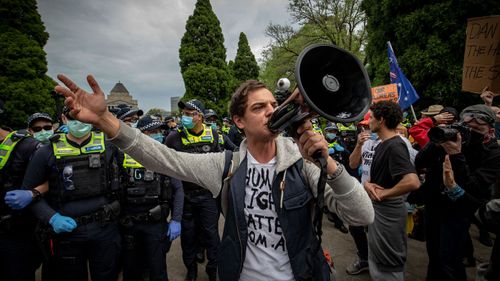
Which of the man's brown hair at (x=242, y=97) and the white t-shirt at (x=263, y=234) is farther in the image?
the man's brown hair at (x=242, y=97)

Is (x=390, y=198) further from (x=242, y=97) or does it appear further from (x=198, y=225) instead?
(x=198, y=225)

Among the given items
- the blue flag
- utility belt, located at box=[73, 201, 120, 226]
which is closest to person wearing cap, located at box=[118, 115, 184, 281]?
utility belt, located at box=[73, 201, 120, 226]

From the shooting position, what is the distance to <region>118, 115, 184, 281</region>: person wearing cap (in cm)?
316

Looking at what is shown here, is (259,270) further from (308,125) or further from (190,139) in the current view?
(190,139)

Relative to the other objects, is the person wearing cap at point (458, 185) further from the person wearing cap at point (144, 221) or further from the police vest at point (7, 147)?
the police vest at point (7, 147)

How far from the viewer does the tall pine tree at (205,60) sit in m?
20.5

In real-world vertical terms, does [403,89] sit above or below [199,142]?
above

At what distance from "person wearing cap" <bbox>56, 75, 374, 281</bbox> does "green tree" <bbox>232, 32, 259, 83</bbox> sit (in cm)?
2900

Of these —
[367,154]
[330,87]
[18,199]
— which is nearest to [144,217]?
[18,199]

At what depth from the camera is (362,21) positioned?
19.8 meters

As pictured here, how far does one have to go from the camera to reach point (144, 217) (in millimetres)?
3164

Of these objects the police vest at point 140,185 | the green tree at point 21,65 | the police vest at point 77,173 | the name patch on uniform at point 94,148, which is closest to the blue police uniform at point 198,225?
the police vest at point 140,185

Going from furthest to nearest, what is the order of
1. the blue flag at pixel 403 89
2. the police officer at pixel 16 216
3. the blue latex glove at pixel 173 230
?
the blue flag at pixel 403 89, the blue latex glove at pixel 173 230, the police officer at pixel 16 216

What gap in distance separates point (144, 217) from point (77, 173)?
3.15 ft
